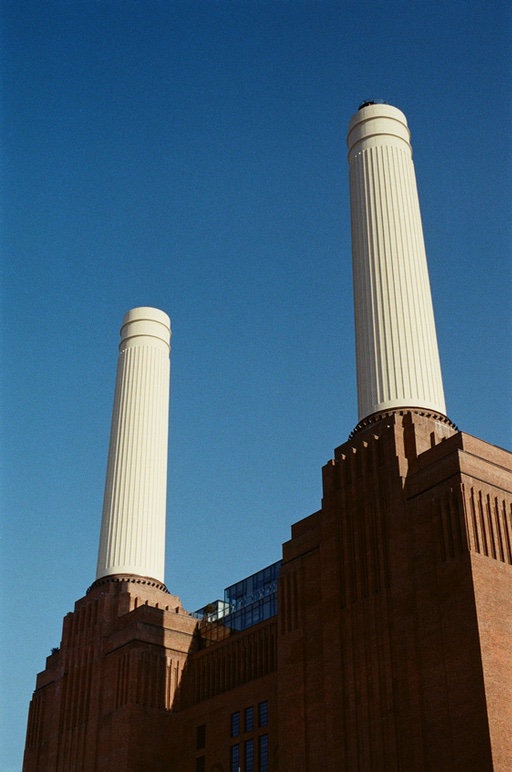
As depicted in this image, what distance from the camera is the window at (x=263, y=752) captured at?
174 ft

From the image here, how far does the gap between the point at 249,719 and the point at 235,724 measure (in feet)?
4.60

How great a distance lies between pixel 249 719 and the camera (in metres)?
55.3

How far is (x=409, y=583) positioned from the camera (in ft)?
145

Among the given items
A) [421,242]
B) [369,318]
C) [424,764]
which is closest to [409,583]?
[424,764]

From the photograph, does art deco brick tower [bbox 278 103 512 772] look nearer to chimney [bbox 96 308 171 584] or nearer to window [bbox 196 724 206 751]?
window [bbox 196 724 206 751]

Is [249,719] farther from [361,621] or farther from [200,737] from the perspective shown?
[361,621]

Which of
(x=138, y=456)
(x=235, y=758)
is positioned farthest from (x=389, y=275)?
(x=235, y=758)

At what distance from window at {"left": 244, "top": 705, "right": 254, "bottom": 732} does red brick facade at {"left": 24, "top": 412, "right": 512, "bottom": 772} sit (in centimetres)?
32

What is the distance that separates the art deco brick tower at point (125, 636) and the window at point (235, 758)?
626cm

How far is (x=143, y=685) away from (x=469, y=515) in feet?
89.2

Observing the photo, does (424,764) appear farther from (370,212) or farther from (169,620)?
(370,212)

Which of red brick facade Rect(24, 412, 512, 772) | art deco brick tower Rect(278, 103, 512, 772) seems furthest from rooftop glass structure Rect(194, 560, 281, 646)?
art deco brick tower Rect(278, 103, 512, 772)

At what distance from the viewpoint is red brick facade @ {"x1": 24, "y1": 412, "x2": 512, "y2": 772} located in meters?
40.3

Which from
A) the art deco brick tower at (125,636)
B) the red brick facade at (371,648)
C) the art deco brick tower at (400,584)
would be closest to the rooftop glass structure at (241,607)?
the art deco brick tower at (125,636)
